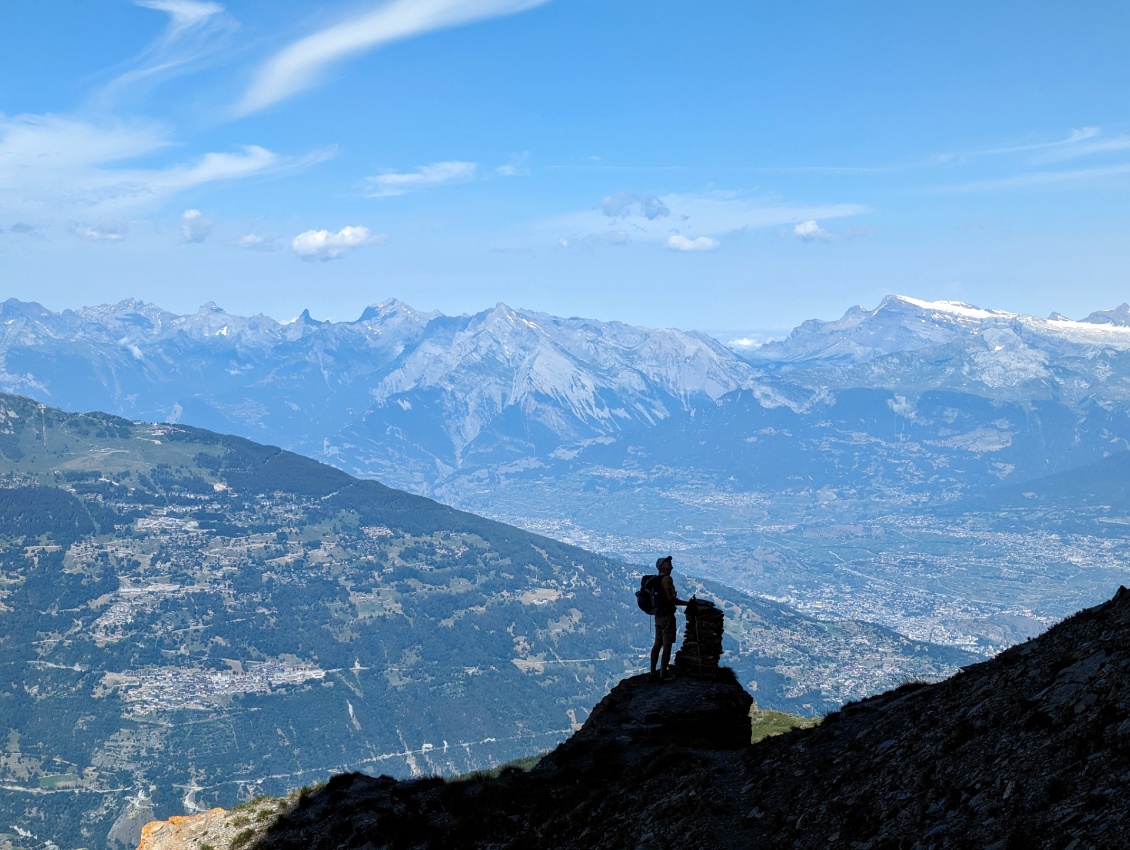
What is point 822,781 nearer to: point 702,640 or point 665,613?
Answer: point 702,640

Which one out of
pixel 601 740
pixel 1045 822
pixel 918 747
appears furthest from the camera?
pixel 601 740

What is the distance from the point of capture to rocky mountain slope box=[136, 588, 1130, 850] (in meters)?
16.0

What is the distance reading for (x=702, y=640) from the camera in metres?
32.9

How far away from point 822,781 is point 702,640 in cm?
1201

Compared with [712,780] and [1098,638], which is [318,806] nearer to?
[712,780]

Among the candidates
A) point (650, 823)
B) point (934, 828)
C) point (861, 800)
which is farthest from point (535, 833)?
point (934, 828)

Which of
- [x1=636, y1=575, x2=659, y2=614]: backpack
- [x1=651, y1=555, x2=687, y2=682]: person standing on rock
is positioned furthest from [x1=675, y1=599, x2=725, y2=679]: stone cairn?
[x1=636, y1=575, x2=659, y2=614]: backpack

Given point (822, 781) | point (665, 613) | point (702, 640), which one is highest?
point (665, 613)

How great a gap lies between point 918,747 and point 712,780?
5183 millimetres

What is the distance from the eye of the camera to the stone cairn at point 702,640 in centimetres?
3291

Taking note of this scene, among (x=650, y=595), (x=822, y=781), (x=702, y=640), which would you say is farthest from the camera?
(x=650, y=595)

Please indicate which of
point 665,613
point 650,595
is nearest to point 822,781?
point 665,613

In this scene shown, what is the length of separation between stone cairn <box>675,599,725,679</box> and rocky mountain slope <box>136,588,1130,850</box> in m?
0.57

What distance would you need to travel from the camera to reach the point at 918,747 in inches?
798
